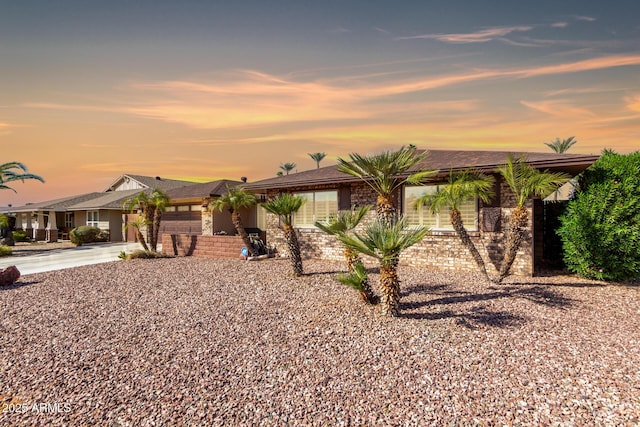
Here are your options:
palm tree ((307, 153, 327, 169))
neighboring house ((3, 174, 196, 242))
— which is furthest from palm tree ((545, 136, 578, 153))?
neighboring house ((3, 174, 196, 242))

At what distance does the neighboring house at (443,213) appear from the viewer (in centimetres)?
961

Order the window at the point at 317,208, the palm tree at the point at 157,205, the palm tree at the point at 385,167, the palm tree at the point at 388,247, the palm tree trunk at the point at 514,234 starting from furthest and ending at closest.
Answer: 1. the palm tree at the point at 157,205
2. the window at the point at 317,208
3. the palm tree trunk at the point at 514,234
4. the palm tree at the point at 385,167
5. the palm tree at the point at 388,247

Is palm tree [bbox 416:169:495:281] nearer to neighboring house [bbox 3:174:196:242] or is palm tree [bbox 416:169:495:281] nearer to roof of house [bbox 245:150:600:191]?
roof of house [bbox 245:150:600:191]

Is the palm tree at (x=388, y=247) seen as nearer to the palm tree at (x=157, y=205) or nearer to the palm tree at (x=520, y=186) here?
the palm tree at (x=520, y=186)

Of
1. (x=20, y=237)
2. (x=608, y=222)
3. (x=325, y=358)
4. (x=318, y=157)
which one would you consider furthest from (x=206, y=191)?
(x=318, y=157)

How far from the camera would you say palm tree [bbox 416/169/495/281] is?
9055 millimetres

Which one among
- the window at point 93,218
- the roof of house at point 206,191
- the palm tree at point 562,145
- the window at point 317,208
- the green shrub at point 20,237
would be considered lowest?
the green shrub at point 20,237

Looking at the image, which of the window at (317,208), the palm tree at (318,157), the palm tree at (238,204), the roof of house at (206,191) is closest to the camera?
the window at (317,208)

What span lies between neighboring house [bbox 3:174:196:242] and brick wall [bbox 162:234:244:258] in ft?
32.2

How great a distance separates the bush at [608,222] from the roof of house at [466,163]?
71 cm

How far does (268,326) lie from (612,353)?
5.45 meters

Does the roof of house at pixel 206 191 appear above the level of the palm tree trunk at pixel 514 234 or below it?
above

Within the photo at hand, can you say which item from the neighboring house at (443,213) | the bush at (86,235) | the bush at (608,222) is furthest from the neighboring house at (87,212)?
the bush at (608,222)

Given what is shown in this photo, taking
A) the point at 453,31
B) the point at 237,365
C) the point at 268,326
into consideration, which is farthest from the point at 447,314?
the point at 453,31
